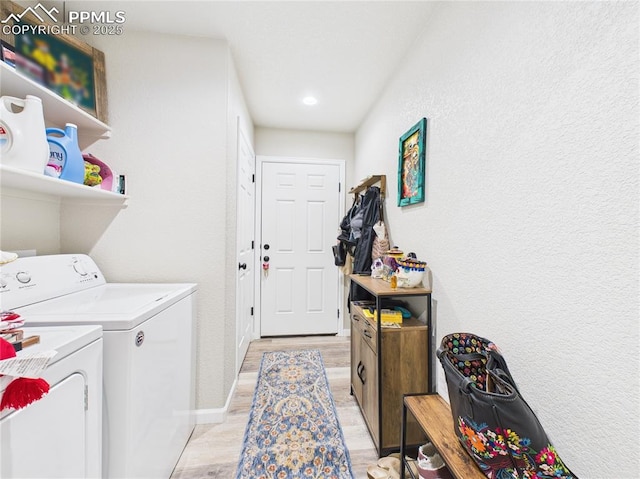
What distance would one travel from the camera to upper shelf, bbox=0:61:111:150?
42.6 inches

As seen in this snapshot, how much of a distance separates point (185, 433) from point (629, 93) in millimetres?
2272

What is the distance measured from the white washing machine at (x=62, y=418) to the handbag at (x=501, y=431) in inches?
44.9

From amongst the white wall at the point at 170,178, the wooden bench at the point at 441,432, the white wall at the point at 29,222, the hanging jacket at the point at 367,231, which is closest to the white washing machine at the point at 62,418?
the white wall at the point at 29,222

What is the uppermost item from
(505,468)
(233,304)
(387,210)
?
(387,210)

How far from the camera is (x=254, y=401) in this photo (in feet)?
→ 6.49

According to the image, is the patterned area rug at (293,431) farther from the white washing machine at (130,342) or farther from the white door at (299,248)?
the white door at (299,248)

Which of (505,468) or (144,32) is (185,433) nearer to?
(505,468)

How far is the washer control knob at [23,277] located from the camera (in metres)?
1.13

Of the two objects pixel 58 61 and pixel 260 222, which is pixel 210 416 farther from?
pixel 58 61

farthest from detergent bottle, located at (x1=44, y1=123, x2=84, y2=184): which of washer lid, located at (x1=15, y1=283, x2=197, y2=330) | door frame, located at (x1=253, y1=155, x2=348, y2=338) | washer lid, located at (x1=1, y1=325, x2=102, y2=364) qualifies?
door frame, located at (x1=253, y1=155, x2=348, y2=338)

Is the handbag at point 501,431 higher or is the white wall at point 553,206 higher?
the white wall at point 553,206

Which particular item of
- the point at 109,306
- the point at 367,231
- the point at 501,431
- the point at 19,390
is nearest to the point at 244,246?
the point at 367,231

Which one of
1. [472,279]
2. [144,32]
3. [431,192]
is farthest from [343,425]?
[144,32]

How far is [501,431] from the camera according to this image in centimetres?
77
